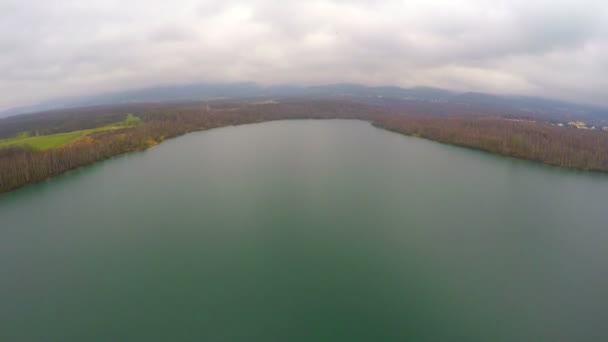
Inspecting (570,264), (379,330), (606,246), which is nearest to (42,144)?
(379,330)

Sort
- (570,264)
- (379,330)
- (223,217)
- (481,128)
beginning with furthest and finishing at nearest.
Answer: (481,128)
(223,217)
(570,264)
(379,330)

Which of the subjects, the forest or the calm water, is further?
the forest

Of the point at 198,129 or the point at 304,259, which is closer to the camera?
the point at 304,259

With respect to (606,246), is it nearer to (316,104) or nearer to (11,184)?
(11,184)

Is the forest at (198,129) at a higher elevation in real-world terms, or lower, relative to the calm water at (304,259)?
higher

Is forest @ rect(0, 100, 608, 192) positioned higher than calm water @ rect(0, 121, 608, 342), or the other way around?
forest @ rect(0, 100, 608, 192)

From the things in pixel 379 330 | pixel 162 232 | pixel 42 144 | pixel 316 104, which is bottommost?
pixel 379 330

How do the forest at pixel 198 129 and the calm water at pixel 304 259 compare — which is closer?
the calm water at pixel 304 259

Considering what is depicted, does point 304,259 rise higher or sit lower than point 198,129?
lower
